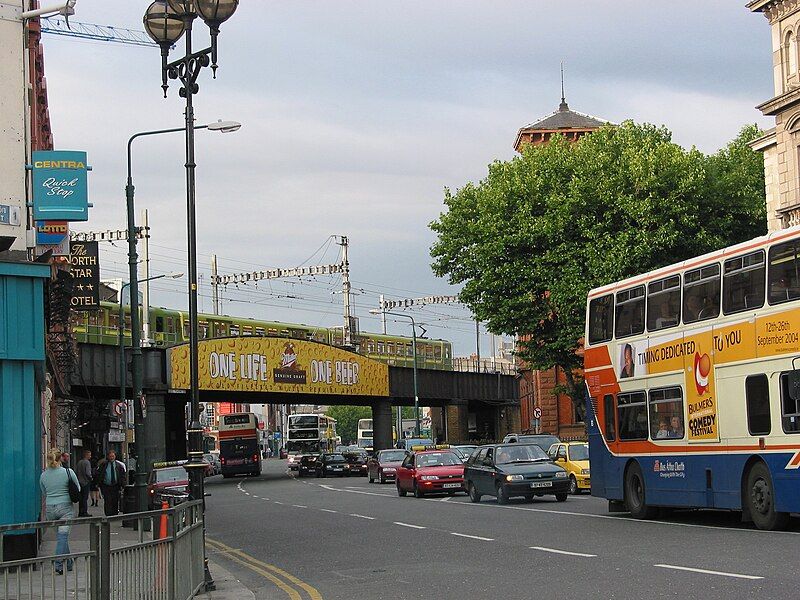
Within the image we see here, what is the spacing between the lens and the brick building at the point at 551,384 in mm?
75750

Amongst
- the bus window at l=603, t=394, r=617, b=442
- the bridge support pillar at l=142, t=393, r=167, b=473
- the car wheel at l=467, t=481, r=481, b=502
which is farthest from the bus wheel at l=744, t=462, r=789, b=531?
the bridge support pillar at l=142, t=393, r=167, b=473

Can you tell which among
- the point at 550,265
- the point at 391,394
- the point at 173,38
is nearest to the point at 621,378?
the point at 173,38

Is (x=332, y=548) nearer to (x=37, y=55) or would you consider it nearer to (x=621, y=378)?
(x=621, y=378)

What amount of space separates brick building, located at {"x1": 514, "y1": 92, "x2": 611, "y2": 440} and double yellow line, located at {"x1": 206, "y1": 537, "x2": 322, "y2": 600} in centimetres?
4557

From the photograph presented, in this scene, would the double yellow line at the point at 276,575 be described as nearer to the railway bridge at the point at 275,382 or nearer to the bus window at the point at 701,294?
the bus window at the point at 701,294

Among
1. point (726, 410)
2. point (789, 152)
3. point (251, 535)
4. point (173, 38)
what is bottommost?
point (251, 535)

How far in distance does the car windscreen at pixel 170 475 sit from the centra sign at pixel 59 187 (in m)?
13.9

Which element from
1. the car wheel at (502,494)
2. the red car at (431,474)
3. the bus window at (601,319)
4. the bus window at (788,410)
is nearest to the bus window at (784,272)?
the bus window at (788,410)

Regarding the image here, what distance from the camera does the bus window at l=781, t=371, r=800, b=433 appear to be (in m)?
19.1

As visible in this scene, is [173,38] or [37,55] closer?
[173,38]

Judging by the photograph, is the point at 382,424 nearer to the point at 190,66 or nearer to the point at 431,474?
the point at 431,474

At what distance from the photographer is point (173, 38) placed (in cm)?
1769

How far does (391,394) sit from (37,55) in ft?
131

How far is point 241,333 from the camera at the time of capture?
66312 mm
